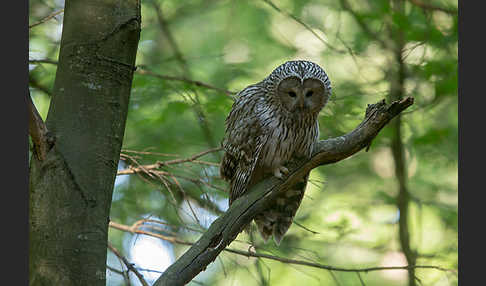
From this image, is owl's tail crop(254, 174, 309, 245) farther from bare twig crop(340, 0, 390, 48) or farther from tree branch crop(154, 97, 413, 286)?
bare twig crop(340, 0, 390, 48)

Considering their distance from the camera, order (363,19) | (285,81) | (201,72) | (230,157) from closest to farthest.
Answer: (285,81)
(230,157)
(363,19)
(201,72)

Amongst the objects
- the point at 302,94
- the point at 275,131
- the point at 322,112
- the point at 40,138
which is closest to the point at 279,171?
the point at 275,131

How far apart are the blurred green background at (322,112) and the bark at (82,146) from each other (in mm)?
1000

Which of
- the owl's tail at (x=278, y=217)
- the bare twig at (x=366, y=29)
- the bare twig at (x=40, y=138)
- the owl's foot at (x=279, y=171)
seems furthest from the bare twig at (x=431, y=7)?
the bare twig at (x=40, y=138)

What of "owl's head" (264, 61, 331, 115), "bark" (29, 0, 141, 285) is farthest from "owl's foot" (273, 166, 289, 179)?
"bark" (29, 0, 141, 285)

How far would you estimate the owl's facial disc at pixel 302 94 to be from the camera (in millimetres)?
3592

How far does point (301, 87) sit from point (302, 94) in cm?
5

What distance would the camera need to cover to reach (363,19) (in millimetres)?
5352

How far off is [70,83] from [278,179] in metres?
1.29

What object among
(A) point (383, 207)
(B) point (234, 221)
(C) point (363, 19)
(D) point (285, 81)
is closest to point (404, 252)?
(A) point (383, 207)

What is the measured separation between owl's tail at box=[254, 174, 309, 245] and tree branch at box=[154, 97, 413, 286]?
511 mm

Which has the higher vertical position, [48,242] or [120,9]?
[120,9]

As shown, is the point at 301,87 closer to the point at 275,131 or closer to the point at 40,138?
the point at 275,131

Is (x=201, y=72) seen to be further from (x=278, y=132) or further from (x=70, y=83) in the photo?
(x=70, y=83)
